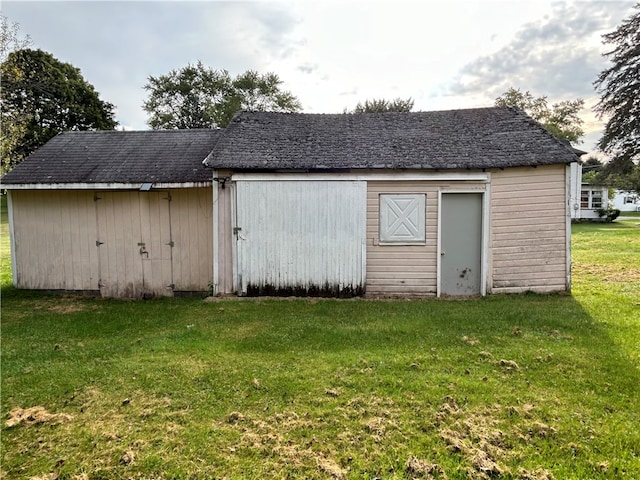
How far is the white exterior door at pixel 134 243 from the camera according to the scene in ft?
26.3

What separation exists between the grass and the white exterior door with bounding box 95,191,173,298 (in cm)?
177

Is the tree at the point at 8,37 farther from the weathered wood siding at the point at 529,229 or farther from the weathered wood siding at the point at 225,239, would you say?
the weathered wood siding at the point at 529,229

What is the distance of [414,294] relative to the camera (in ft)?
24.7

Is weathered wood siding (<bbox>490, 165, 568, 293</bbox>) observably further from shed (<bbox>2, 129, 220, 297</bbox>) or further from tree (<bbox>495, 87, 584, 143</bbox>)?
tree (<bbox>495, 87, 584, 143</bbox>)

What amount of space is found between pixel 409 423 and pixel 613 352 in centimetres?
316

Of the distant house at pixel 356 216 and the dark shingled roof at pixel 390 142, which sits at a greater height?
the dark shingled roof at pixel 390 142

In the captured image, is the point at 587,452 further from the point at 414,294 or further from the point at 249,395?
the point at 414,294

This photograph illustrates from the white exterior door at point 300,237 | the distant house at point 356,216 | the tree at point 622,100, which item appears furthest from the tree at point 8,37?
the tree at point 622,100

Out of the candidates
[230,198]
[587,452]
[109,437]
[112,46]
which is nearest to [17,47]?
[112,46]

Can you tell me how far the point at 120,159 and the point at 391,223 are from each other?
6473 mm

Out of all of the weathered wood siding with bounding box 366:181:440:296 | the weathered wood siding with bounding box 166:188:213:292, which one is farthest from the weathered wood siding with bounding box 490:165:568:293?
the weathered wood siding with bounding box 166:188:213:292

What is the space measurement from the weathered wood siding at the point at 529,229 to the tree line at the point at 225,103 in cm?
2033

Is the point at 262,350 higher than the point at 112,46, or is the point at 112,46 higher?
the point at 112,46

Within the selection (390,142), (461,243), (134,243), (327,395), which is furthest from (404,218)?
(134,243)
